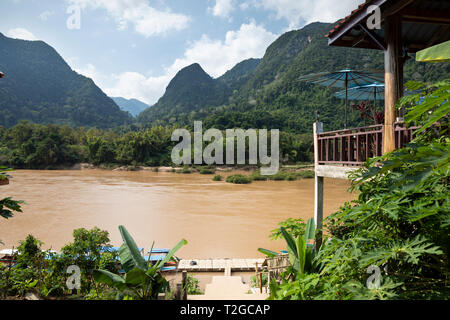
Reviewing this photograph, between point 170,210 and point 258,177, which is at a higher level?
point 258,177

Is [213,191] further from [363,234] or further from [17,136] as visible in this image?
[17,136]

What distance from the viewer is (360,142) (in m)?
3.73

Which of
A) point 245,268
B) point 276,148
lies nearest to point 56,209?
point 245,268

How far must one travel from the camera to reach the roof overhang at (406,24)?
348 cm

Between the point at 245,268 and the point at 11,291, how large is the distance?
4454 mm

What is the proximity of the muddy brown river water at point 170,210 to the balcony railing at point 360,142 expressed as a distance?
16.2 feet

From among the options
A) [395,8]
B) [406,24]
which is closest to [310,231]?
[395,8]

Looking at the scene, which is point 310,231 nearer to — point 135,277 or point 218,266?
point 135,277

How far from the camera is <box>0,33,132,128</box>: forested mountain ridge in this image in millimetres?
60213

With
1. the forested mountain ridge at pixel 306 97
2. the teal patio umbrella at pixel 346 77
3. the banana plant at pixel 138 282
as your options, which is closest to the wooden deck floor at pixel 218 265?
the banana plant at pixel 138 282

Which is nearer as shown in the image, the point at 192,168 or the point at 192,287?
the point at 192,287

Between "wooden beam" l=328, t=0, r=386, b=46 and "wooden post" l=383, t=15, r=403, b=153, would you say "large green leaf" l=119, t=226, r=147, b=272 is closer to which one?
"wooden post" l=383, t=15, r=403, b=153

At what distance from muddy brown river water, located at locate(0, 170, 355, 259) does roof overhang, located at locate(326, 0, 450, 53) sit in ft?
20.2

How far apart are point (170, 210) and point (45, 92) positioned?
247 feet
